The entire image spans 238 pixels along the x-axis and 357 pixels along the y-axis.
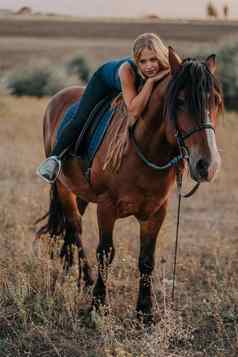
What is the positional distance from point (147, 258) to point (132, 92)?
1.27 meters

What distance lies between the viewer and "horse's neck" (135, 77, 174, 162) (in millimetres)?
4371

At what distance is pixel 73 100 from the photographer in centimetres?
621

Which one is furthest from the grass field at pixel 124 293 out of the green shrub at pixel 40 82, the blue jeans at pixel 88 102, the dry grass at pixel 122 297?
the green shrub at pixel 40 82

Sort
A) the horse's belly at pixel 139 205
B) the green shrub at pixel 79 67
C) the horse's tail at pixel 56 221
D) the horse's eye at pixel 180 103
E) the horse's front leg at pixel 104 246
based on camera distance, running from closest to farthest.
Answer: the horse's eye at pixel 180 103 → the horse's belly at pixel 139 205 → the horse's front leg at pixel 104 246 → the horse's tail at pixel 56 221 → the green shrub at pixel 79 67

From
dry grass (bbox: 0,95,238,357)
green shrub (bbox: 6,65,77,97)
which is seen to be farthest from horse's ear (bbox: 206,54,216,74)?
green shrub (bbox: 6,65,77,97)

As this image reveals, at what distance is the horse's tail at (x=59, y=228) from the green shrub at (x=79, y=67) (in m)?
24.4

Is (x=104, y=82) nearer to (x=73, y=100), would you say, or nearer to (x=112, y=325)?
(x=73, y=100)

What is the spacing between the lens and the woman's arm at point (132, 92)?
4.35m

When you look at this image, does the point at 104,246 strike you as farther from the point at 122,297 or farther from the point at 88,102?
the point at 88,102

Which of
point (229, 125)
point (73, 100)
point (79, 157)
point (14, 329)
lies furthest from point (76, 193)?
point (229, 125)

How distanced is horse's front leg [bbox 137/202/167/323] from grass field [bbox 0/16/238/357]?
A: 81 millimetres

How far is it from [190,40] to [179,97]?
1664 inches

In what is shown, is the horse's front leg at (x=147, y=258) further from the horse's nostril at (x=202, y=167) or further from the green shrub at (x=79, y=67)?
the green shrub at (x=79, y=67)

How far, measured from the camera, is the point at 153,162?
4469 mm
